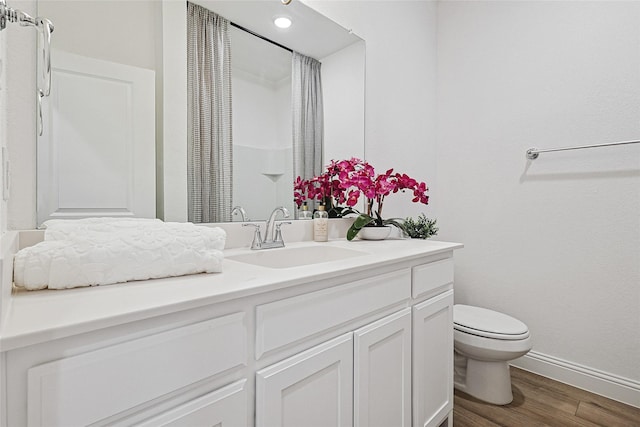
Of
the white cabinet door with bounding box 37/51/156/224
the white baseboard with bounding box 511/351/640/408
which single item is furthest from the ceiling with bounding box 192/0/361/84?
the white baseboard with bounding box 511/351/640/408

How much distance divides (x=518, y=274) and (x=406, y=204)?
2.67 feet

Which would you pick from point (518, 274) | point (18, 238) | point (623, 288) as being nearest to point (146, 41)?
point (18, 238)

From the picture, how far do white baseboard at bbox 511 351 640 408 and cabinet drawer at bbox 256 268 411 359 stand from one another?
144cm

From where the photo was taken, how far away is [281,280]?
0.77 m

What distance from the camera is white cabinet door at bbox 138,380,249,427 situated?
2.00 ft

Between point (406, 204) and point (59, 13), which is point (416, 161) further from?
point (59, 13)

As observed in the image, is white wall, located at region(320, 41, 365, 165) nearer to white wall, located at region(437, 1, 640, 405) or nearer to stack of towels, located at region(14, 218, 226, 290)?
white wall, located at region(437, 1, 640, 405)

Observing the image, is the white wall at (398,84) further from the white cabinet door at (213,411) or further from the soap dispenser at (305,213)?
the white cabinet door at (213,411)

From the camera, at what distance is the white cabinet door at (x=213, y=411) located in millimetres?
609

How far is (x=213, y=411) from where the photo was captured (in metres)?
0.67

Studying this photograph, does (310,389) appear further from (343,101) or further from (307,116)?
(343,101)

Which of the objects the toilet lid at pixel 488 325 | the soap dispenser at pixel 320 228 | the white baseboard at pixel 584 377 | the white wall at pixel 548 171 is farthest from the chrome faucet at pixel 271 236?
the white baseboard at pixel 584 377

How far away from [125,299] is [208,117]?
0.86 metres

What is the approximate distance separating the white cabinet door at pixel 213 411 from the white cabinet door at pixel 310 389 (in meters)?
0.04
